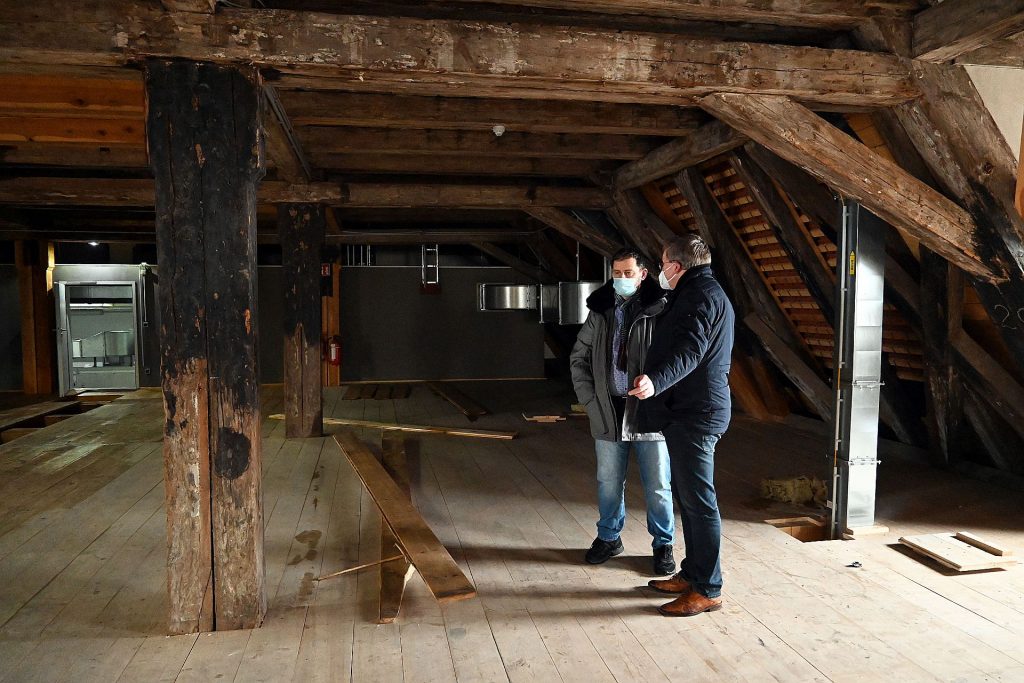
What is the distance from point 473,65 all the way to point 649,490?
197 cm

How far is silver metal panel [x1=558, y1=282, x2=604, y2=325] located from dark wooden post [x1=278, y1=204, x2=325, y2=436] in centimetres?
240

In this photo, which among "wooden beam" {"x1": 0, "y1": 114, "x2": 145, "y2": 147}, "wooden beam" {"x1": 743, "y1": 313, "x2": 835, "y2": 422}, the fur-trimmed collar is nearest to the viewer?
the fur-trimmed collar

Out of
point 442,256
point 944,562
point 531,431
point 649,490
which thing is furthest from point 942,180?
point 442,256

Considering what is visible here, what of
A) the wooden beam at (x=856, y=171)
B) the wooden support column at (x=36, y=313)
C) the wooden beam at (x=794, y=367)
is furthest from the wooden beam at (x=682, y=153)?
the wooden support column at (x=36, y=313)

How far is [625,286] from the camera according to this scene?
10.8 ft

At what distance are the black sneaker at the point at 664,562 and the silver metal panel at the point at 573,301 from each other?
4.05 m

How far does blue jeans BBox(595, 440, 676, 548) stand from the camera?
327 centimetres

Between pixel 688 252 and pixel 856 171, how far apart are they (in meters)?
1.16

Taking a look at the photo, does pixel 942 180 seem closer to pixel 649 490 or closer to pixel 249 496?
pixel 649 490

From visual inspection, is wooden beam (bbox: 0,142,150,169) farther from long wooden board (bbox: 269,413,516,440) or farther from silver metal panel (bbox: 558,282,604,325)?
silver metal panel (bbox: 558,282,604,325)

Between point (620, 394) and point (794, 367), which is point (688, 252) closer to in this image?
point (620, 394)

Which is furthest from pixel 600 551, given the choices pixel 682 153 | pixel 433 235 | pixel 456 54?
pixel 433 235

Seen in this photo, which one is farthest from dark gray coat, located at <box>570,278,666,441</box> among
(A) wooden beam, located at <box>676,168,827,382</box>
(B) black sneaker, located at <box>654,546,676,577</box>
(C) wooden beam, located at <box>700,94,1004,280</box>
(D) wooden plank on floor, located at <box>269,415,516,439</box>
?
(D) wooden plank on floor, located at <box>269,415,516,439</box>

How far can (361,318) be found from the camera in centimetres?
1159
